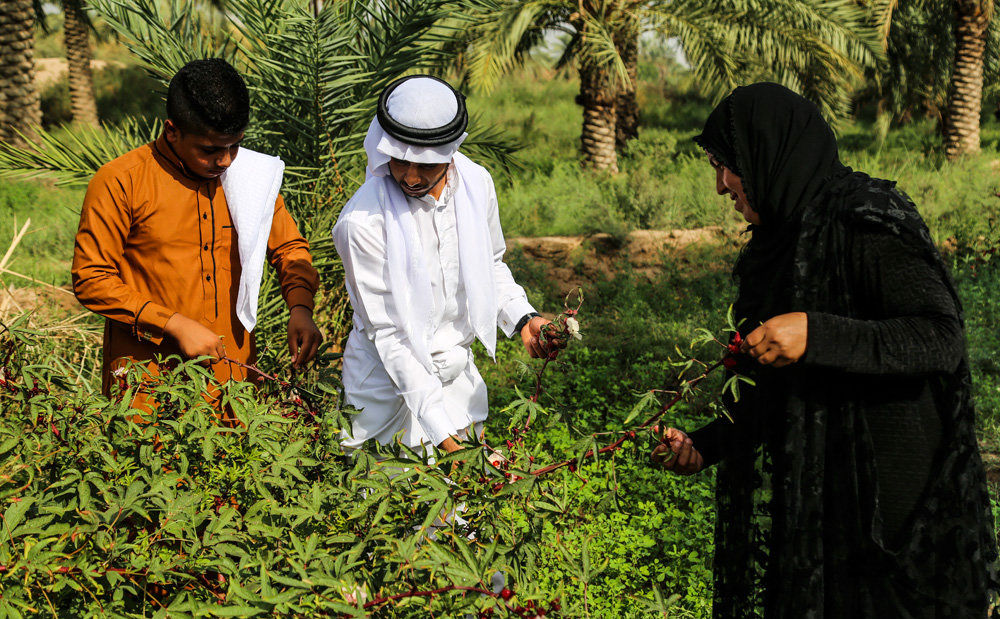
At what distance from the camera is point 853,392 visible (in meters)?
1.61

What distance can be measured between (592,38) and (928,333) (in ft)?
24.4

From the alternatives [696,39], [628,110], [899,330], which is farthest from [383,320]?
[628,110]

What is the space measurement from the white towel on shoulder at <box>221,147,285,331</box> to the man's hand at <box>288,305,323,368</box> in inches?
6.1

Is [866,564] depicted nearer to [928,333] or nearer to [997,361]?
[928,333]

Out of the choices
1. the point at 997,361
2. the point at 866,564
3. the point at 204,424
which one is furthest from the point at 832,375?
the point at 997,361

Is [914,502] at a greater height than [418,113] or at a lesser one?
lesser

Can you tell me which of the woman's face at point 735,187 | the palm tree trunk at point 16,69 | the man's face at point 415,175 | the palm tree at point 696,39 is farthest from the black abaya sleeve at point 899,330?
the palm tree trunk at point 16,69

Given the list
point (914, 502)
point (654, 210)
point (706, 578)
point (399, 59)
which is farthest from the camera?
point (654, 210)

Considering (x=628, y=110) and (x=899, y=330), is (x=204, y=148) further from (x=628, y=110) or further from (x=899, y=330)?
(x=628, y=110)

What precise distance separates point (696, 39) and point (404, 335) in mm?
7761

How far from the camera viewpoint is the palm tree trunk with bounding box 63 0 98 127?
48.4 feet

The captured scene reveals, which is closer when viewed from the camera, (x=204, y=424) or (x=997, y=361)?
(x=204, y=424)

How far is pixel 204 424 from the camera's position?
59.2 inches

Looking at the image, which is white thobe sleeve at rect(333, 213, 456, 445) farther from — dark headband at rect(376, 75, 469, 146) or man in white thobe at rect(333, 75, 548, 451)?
dark headband at rect(376, 75, 469, 146)
